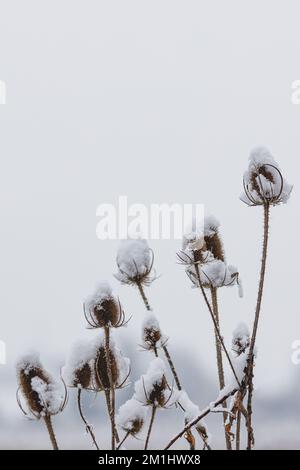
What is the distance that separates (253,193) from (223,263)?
0.91 ft

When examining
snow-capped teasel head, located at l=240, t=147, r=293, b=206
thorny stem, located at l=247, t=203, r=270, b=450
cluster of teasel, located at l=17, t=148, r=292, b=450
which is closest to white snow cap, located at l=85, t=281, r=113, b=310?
cluster of teasel, located at l=17, t=148, r=292, b=450

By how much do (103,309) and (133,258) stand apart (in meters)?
0.24

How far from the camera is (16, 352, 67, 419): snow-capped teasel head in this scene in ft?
6.60

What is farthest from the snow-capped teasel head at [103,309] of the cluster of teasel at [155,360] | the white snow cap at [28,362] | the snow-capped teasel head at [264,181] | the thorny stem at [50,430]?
the snow-capped teasel head at [264,181]

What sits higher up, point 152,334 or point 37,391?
point 152,334

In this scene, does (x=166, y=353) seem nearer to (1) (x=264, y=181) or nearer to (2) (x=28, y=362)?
(2) (x=28, y=362)

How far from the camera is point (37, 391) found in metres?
2.01

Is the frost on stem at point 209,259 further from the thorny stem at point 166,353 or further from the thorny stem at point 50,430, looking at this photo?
the thorny stem at point 50,430

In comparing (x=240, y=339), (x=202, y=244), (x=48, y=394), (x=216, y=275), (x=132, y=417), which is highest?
(x=202, y=244)

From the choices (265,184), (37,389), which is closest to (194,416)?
(37,389)

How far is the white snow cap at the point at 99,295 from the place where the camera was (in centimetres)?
222
